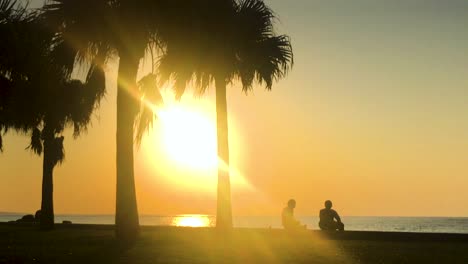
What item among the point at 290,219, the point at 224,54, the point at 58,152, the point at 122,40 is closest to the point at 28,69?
the point at 122,40

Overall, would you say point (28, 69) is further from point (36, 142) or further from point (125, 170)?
point (36, 142)

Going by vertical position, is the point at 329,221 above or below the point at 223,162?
below

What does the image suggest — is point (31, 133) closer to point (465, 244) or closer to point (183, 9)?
point (183, 9)

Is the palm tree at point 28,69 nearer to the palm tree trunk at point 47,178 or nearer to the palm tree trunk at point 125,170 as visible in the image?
the palm tree trunk at point 125,170

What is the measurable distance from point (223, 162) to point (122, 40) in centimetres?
714

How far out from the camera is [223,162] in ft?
88.3

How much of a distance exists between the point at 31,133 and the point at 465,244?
26700 mm

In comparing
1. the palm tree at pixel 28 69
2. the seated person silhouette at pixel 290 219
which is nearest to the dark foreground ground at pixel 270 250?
the seated person silhouette at pixel 290 219

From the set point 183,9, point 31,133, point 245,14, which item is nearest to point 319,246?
point 183,9

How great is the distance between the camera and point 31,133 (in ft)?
129

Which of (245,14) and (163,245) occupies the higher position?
(245,14)

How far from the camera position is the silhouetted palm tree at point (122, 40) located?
70.6 ft

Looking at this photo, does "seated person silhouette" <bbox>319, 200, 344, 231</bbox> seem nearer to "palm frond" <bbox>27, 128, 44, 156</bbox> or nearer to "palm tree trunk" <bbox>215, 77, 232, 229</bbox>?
"palm tree trunk" <bbox>215, 77, 232, 229</bbox>

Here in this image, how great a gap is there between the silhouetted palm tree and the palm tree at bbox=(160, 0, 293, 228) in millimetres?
1094
